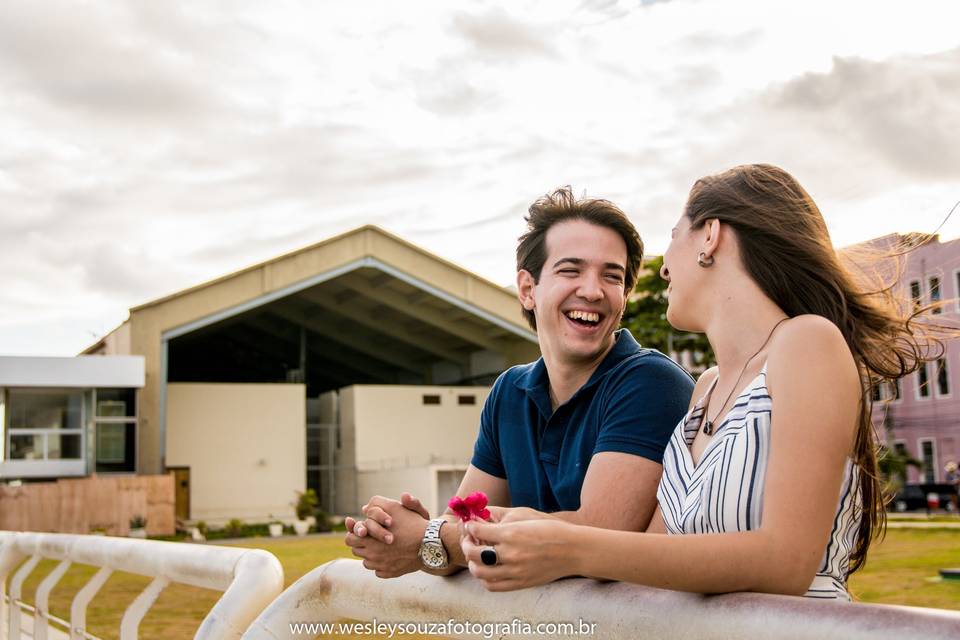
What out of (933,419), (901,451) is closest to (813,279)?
(901,451)

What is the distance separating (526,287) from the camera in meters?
2.89

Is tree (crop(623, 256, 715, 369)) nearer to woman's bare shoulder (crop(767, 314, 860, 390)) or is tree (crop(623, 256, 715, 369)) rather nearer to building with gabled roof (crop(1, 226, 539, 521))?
building with gabled roof (crop(1, 226, 539, 521))

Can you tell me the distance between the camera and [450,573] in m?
1.69

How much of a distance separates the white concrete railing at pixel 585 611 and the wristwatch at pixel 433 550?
0.05 meters

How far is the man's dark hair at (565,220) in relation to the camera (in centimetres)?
272

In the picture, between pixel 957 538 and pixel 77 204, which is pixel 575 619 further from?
pixel 77 204

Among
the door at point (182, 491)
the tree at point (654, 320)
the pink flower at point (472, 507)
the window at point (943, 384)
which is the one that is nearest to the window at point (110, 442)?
the door at point (182, 491)

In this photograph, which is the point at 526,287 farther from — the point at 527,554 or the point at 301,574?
the point at 301,574

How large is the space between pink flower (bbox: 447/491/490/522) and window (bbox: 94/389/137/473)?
30291mm

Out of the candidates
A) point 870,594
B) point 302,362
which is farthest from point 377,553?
point 302,362

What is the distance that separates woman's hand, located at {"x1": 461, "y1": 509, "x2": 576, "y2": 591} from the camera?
4.52ft

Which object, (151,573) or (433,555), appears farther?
(151,573)

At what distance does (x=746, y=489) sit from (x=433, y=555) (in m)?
0.56

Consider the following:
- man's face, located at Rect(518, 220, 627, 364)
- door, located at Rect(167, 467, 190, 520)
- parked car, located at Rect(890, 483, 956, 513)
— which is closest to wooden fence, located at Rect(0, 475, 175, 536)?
door, located at Rect(167, 467, 190, 520)
